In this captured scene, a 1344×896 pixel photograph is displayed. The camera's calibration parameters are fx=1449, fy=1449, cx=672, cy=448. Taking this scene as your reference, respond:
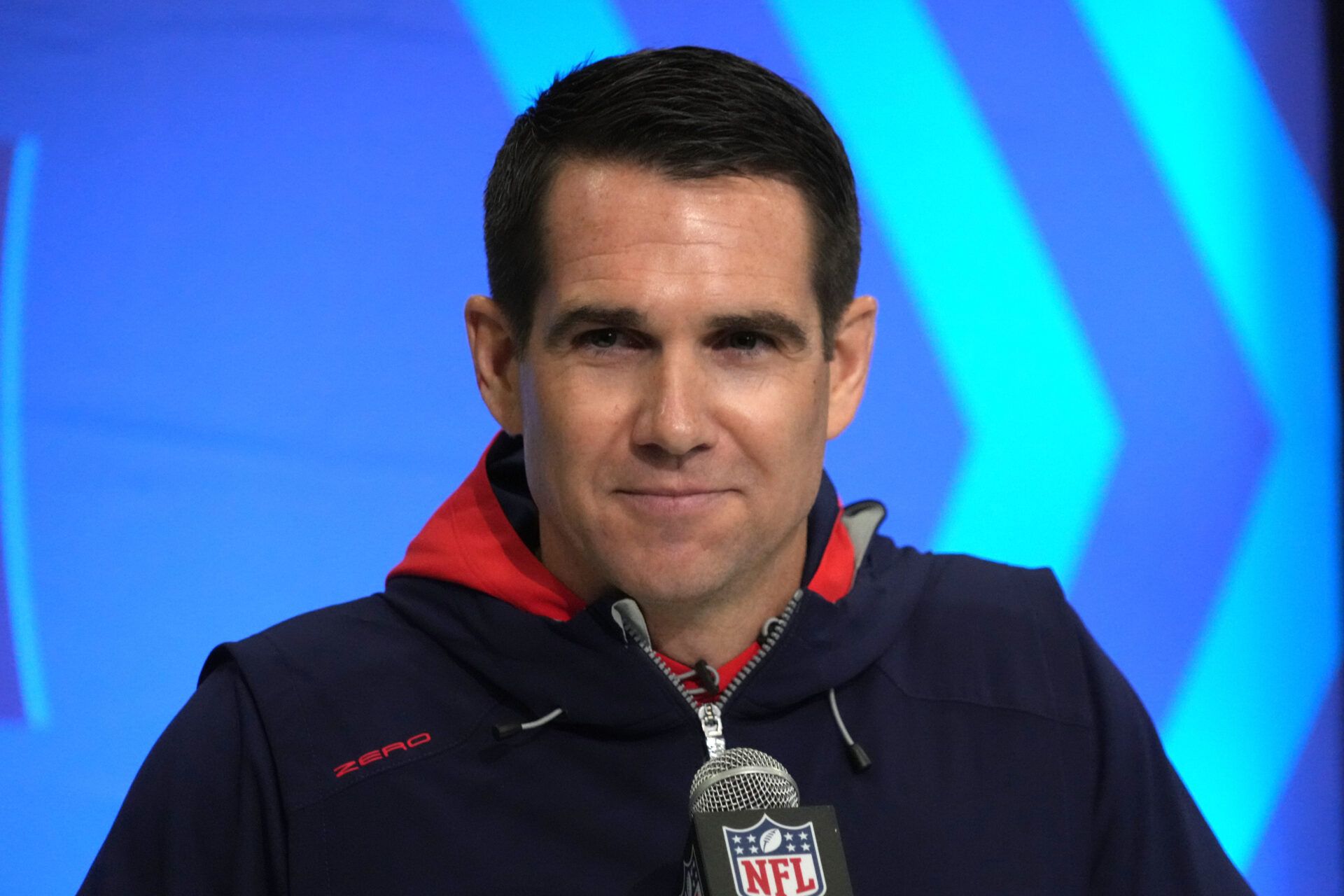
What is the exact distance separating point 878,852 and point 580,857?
34 cm

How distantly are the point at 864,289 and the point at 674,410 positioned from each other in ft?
4.42

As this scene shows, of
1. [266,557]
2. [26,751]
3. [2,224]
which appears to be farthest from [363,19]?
[26,751]

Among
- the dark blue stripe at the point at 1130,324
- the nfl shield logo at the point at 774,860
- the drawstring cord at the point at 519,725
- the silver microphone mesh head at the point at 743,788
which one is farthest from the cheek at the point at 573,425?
the dark blue stripe at the point at 1130,324

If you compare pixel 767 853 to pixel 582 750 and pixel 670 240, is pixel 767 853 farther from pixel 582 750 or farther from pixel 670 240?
pixel 670 240

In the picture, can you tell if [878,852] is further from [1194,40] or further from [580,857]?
[1194,40]

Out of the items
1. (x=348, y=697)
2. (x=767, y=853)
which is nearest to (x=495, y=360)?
(x=348, y=697)

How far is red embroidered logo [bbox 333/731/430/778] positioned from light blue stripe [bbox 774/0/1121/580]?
1.41 metres

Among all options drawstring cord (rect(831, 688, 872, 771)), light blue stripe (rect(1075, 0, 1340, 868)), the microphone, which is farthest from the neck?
light blue stripe (rect(1075, 0, 1340, 868))

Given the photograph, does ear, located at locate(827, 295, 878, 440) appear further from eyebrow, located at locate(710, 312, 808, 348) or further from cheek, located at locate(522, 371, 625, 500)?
cheek, located at locate(522, 371, 625, 500)

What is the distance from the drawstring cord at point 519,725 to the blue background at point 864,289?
3.22 ft

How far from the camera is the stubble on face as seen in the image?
1.58m

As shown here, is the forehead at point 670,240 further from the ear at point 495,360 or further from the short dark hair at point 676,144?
the ear at point 495,360

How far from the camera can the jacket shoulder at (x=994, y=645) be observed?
183 centimetres

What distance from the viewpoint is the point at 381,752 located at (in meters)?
1.66
